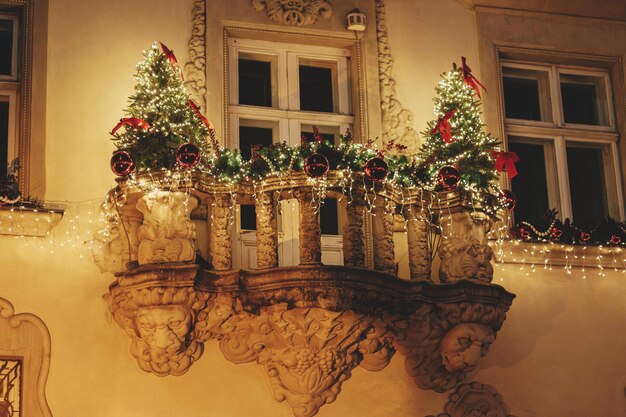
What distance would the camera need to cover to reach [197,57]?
11.5m

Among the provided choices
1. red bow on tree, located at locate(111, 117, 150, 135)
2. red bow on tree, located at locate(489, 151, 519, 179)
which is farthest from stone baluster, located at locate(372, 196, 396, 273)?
red bow on tree, located at locate(111, 117, 150, 135)

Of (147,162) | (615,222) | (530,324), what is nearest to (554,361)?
(530,324)

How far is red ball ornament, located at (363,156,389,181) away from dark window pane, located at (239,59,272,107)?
70.5 inches

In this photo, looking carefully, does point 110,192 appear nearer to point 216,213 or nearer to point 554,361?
point 216,213

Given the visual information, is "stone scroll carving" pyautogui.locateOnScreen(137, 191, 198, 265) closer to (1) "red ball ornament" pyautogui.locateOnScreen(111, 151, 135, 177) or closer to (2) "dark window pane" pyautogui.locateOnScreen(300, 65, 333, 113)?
(1) "red ball ornament" pyautogui.locateOnScreen(111, 151, 135, 177)

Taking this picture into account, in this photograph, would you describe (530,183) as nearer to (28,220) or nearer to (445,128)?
(445,128)

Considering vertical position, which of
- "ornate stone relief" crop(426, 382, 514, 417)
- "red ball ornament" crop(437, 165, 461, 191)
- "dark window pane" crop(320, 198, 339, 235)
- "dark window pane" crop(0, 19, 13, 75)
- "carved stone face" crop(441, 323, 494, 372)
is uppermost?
"dark window pane" crop(0, 19, 13, 75)

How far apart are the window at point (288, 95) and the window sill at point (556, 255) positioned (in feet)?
5.00

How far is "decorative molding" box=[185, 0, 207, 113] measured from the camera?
37.2ft

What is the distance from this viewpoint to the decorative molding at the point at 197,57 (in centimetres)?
1135

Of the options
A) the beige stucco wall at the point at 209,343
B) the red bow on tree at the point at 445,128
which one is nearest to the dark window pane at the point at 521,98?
the beige stucco wall at the point at 209,343

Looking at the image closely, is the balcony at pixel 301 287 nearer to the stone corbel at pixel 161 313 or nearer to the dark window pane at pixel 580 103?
the stone corbel at pixel 161 313

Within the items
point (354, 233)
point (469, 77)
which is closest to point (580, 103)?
point (469, 77)

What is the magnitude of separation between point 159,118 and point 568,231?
3.89m
